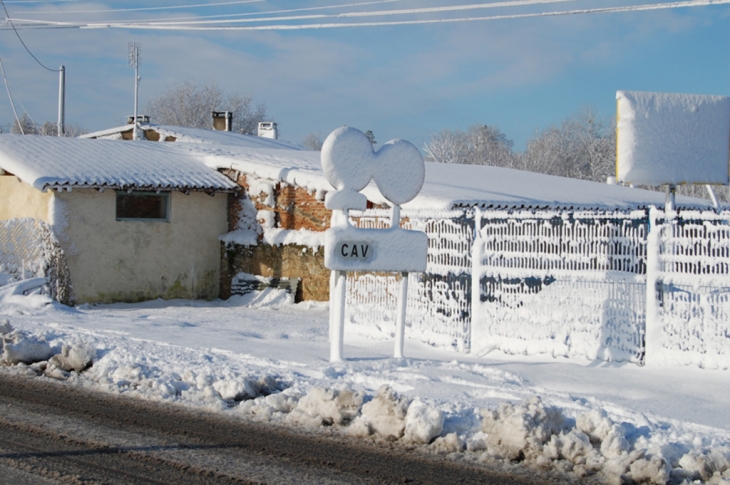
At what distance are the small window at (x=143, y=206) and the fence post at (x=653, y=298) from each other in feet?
40.2

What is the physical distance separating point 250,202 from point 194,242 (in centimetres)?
162

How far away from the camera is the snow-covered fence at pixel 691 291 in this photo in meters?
9.27

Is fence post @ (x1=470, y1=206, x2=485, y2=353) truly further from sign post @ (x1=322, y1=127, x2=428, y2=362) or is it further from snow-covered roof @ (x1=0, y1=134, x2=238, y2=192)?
snow-covered roof @ (x1=0, y1=134, x2=238, y2=192)

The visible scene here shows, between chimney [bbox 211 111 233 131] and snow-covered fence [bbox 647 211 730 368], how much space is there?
29.1 metres

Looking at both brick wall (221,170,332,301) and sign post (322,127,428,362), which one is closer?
sign post (322,127,428,362)

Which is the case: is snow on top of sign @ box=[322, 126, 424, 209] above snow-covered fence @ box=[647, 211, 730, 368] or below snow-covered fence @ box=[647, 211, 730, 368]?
above

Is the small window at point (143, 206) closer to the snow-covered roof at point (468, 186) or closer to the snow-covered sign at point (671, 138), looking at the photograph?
the snow-covered roof at point (468, 186)

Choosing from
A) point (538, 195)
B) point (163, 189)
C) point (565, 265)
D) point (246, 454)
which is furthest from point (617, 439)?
point (163, 189)

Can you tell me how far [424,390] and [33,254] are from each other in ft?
37.0

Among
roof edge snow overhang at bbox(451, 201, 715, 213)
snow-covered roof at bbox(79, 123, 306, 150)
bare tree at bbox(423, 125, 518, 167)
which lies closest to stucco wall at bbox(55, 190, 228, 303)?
roof edge snow overhang at bbox(451, 201, 715, 213)

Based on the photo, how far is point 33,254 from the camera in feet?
55.5

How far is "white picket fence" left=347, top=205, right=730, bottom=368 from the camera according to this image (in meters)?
9.45

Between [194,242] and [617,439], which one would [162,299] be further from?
[617,439]

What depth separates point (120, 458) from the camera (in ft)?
20.2
